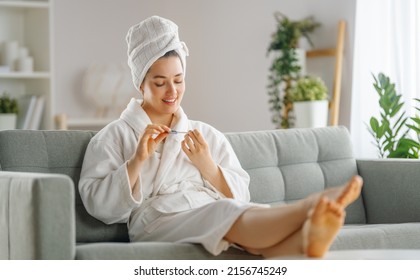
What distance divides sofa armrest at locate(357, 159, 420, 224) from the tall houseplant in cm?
59

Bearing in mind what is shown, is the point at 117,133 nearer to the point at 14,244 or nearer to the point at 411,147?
the point at 14,244

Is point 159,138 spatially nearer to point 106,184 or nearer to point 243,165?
point 106,184

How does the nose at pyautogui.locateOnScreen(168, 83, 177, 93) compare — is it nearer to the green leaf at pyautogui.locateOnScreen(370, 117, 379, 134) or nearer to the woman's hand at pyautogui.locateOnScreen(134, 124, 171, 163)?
the woman's hand at pyautogui.locateOnScreen(134, 124, 171, 163)

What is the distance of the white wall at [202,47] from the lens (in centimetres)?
565

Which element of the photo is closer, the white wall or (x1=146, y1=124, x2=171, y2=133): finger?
(x1=146, y1=124, x2=171, y2=133): finger

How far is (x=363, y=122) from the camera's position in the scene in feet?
15.0

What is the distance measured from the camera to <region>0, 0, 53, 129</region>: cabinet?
5094mm

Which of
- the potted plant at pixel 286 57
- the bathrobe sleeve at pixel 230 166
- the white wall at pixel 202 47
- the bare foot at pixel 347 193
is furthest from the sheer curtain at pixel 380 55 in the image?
the bare foot at pixel 347 193

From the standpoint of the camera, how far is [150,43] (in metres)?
2.70

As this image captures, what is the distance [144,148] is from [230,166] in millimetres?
398

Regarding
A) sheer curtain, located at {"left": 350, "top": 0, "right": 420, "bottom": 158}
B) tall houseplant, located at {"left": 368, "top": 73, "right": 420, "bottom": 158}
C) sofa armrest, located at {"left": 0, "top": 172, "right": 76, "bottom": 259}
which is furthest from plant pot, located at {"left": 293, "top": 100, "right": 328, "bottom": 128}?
sofa armrest, located at {"left": 0, "top": 172, "right": 76, "bottom": 259}

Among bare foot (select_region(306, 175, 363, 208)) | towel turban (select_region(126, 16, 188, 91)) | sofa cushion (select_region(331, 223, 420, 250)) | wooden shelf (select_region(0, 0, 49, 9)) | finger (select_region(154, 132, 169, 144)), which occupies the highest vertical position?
wooden shelf (select_region(0, 0, 49, 9))
